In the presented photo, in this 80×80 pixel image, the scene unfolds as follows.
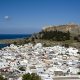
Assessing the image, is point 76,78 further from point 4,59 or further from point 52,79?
point 4,59

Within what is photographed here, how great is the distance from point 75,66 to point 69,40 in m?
36.1

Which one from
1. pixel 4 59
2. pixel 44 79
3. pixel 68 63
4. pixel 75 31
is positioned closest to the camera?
pixel 44 79

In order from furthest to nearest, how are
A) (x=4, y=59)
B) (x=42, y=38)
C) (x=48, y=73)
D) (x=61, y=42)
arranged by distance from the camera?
1. (x=42, y=38)
2. (x=61, y=42)
3. (x=4, y=59)
4. (x=48, y=73)

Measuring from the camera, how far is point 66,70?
33969 mm

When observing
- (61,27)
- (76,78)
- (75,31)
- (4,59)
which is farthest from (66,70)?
(61,27)

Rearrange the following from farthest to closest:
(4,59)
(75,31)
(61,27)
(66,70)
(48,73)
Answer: (61,27)
(75,31)
(4,59)
(66,70)
(48,73)

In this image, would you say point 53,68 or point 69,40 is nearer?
point 53,68

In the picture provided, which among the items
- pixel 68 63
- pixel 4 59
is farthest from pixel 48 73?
pixel 4 59

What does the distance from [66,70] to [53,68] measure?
5.10ft

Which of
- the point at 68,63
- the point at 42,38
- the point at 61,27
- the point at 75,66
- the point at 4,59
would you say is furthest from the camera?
the point at 61,27

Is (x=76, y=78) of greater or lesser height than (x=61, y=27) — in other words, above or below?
below

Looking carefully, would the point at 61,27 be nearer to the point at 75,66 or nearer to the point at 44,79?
the point at 75,66

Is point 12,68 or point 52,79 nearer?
point 52,79

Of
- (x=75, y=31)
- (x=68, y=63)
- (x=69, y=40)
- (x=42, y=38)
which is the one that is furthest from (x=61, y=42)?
(x=68, y=63)
